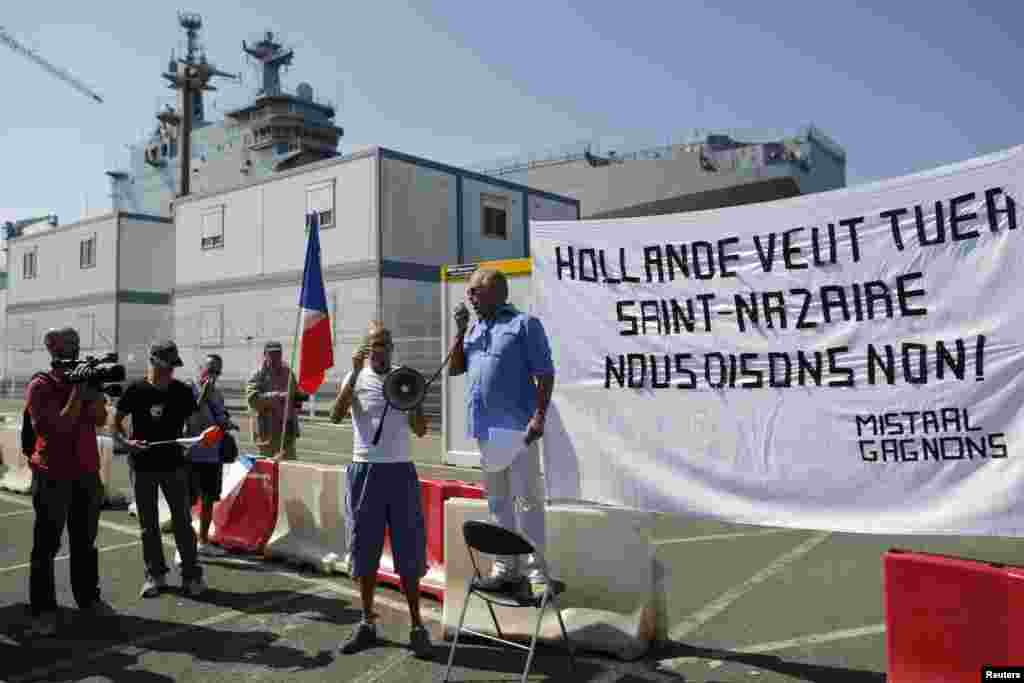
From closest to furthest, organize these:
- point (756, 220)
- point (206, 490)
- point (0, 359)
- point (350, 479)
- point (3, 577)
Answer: point (756, 220) → point (350, 479) → point (3, 577) → point (206, 490) → point (0, 359)

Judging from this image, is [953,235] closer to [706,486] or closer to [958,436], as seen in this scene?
[958,436]

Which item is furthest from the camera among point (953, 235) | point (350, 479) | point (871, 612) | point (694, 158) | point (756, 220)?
point (694, 158)

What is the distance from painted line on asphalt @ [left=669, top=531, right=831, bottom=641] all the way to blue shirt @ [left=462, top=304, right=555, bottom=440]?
175 cm

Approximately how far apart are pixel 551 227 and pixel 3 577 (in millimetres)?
5177

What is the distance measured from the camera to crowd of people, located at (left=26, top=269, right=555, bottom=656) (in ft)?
13.8

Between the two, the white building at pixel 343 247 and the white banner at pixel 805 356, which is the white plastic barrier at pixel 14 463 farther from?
the white building at pixel 343 247

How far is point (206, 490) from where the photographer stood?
6.82 m

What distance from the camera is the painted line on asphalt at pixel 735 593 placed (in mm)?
Answer: 4867

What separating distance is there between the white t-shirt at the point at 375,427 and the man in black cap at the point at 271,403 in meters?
2.87

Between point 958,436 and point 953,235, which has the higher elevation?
point 953,235

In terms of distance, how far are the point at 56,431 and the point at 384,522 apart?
2.30m

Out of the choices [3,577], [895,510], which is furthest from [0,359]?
[895,510]

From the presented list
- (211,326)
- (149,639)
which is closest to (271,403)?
(149,639)

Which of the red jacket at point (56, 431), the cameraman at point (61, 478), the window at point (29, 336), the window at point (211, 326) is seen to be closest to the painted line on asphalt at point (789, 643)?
the cameraman at point (61, 478)
